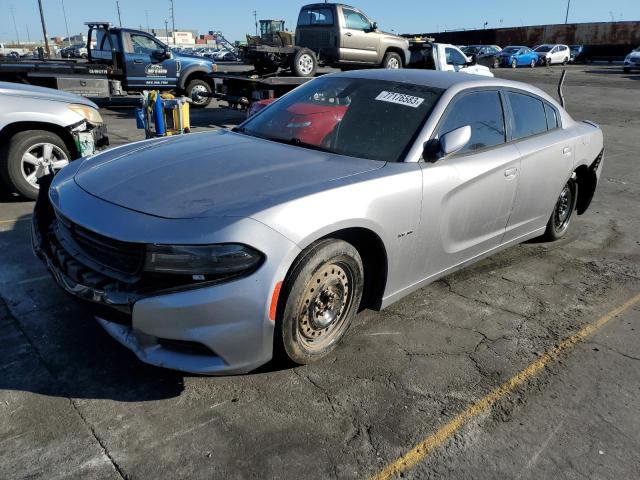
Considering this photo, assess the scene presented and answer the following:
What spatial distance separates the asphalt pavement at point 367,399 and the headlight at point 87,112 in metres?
2.45

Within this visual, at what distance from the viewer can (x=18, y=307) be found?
346 centimetres

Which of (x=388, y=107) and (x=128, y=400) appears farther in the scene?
(x=388, y=107)

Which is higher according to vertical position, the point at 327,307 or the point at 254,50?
the point at 254,50

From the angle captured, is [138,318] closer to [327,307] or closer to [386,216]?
[327,307]

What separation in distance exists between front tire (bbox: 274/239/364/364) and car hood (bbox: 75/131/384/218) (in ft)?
1.16

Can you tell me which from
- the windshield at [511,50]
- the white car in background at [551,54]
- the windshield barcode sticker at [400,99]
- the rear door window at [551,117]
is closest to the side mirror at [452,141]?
the windshield barcode sticker at [400,99]

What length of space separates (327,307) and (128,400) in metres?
1.13

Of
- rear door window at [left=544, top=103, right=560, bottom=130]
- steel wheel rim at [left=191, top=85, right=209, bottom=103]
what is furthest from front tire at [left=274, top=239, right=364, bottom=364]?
steel wheel rim at [left=191, top=85, right=209, bottom=103]

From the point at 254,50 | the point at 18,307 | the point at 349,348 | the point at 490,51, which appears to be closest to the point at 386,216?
the point at 349,348

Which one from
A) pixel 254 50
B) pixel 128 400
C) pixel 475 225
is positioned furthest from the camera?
pixel 254 50

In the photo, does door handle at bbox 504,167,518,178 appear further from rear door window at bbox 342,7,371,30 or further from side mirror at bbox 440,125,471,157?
rear door window at bbox 342,7,371,30

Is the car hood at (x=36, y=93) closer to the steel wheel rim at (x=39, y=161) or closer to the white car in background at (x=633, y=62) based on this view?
the steel wheel rim at (x=39, y=161)

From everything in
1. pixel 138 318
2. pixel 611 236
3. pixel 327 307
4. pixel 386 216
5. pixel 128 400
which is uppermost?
pixel 386 216

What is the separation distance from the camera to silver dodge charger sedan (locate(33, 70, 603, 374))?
2406 millimetres
